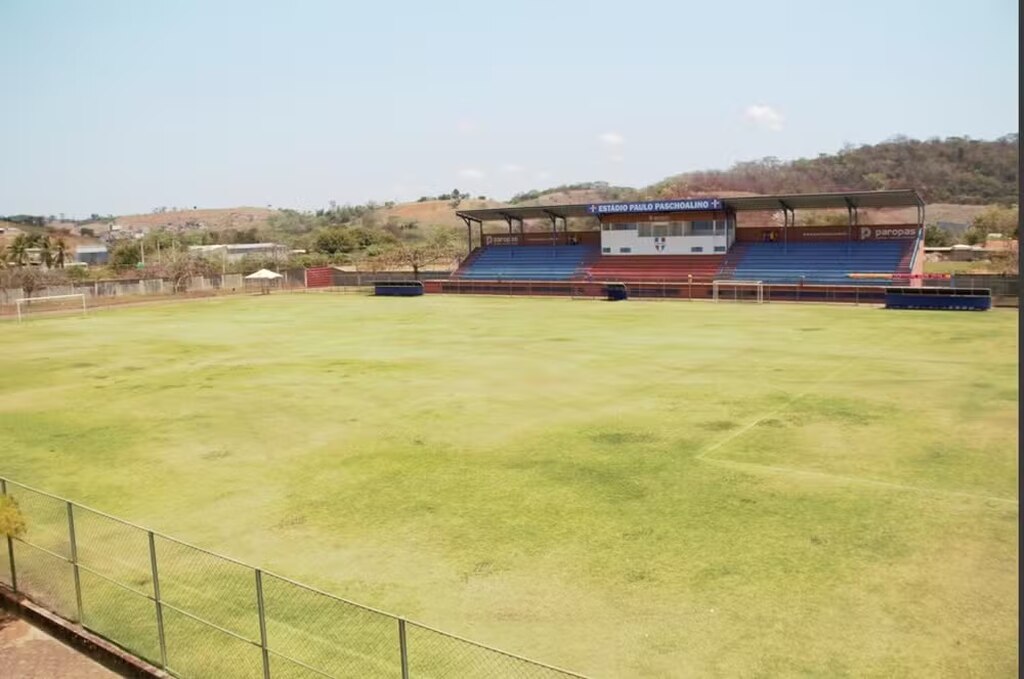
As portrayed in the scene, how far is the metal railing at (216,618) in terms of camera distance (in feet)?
30.9

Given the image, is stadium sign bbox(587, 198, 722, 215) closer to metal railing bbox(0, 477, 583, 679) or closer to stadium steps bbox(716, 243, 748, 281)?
stadium steps bbox(716, 243, 748, 281)

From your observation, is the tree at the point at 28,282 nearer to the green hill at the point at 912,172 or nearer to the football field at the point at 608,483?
the football field at the point at 608,483

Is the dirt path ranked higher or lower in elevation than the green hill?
lower

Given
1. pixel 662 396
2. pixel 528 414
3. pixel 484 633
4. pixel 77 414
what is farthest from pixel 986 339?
pixel 77 414

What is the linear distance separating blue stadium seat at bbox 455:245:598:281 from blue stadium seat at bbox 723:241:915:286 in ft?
46.7

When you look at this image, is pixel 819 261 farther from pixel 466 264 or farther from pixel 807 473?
pixel 807 473

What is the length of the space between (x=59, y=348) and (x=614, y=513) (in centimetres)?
3443

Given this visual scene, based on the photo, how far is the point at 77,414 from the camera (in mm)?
23641

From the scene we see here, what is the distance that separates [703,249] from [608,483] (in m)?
50.6

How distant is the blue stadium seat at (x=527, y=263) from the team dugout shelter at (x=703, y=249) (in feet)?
0.34

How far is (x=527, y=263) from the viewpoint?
72062 mm

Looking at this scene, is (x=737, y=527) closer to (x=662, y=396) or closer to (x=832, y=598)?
(x=832, y=598)

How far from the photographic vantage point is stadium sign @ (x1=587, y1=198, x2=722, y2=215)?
6144cm

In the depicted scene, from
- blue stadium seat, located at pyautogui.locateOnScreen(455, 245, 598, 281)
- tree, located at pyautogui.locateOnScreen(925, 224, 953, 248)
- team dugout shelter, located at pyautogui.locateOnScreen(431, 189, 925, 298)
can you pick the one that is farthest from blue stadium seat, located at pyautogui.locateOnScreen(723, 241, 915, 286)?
tree, located at pyautogui.locateOnScreen(925, 224, 953, 248)
